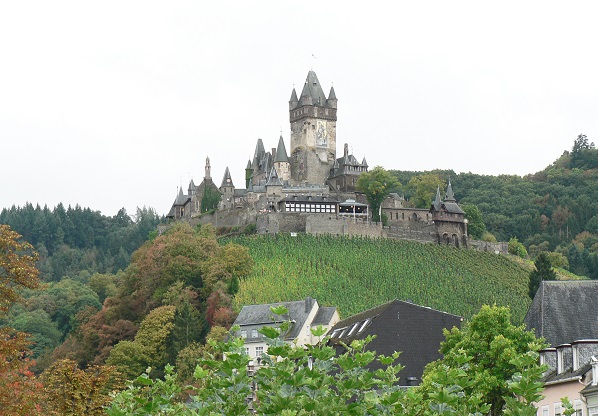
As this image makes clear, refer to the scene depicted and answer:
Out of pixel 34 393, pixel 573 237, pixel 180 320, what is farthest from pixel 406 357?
pixel 573 237

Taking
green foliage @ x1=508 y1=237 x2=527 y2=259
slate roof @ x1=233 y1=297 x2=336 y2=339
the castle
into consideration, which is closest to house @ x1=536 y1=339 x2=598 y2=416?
slate roof @ x1=233 y1=297 x2=336 y2=339

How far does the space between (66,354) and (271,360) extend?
105 metres

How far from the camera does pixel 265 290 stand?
4744 inches

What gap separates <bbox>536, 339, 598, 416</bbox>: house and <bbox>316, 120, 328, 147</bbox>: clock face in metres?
111

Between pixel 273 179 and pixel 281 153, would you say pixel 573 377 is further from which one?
pixel 281 153

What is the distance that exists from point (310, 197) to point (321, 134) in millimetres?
17665

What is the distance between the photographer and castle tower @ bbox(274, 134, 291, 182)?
15975 centimetres

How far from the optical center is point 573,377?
4959 centimetres

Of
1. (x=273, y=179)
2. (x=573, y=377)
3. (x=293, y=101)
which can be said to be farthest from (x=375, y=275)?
(x=573, y=377)

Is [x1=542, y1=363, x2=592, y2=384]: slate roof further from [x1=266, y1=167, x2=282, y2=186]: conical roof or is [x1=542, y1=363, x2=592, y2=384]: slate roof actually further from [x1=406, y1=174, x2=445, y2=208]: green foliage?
[x1=406, y1=174, x2=445, y2=208]: green foliage

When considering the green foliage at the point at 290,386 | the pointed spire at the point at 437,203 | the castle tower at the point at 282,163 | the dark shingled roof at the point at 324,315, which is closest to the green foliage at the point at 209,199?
the castle tower at the point at 282,163

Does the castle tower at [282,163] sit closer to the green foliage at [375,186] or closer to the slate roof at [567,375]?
the green foliage at [375,186]

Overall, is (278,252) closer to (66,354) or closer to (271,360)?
(66,354)

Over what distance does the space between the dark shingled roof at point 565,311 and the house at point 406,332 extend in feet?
82.5
